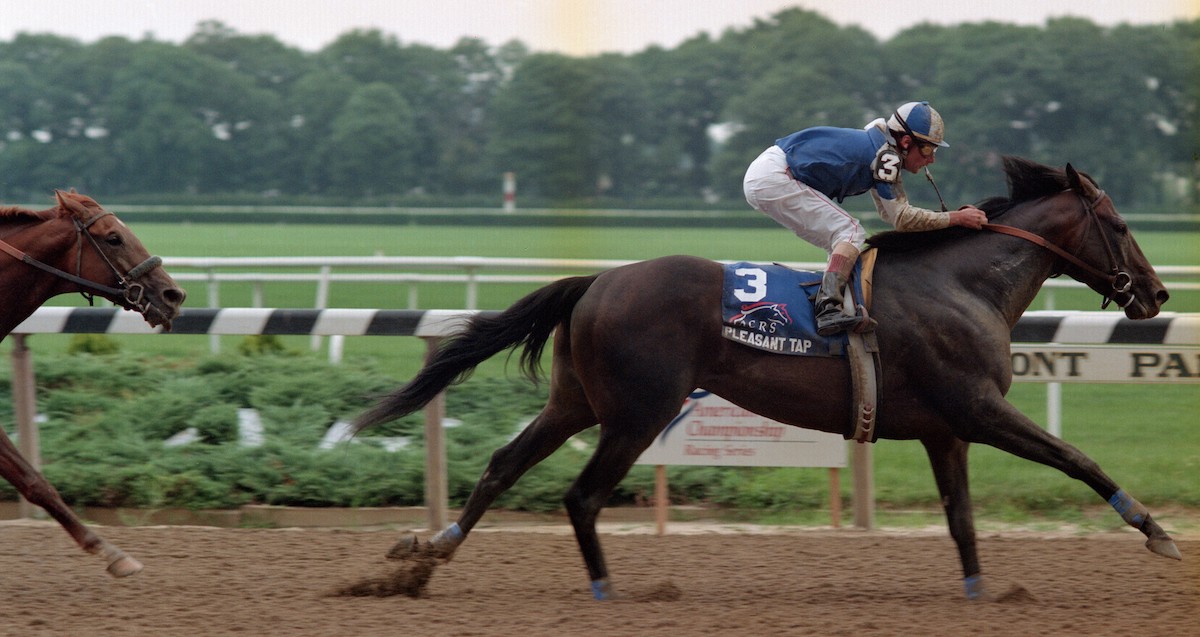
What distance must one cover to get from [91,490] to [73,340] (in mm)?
2502

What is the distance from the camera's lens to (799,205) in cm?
429

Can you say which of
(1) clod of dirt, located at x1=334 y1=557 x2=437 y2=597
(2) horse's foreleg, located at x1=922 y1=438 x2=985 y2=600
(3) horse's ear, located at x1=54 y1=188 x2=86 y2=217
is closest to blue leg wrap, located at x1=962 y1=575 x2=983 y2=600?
(2) horse's foreleg, located at x1=922 y1=438 x2=985 y2=600

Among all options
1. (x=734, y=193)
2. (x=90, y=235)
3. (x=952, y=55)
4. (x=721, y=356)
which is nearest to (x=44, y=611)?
(x=90, y=235)

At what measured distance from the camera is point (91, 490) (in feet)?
17.7

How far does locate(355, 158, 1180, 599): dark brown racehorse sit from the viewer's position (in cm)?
407

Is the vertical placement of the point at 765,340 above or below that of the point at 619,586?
above

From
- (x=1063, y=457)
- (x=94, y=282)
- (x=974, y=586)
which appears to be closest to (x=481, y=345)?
(x=94, y=282)

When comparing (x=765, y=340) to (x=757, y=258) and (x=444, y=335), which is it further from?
(x=757, y=258)

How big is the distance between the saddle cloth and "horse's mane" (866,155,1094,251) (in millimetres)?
273

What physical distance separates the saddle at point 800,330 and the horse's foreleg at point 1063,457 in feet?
1.23

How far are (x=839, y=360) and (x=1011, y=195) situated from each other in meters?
1.05

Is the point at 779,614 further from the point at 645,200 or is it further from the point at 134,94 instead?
the point at 134,94

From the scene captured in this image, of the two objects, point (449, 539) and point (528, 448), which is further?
point (528, 448)

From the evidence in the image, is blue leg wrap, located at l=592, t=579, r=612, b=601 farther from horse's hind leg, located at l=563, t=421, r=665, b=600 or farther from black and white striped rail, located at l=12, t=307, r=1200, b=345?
black and white striped rail, located at l=12, t=307, r=1200, b=345
